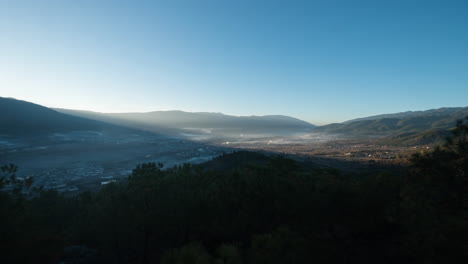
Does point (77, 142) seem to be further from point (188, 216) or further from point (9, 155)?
point (188, 216)

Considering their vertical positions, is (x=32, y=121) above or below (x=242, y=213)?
above

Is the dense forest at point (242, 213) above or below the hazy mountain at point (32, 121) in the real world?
below

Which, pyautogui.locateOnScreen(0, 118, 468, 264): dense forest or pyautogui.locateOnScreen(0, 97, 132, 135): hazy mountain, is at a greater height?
pyautogui.locateOnScreen(0, 97, 132, 135): hazy mountain

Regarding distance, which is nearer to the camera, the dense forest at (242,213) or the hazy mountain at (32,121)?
the dense forest at (242,213)

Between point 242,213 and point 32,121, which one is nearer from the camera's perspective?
point 242,213

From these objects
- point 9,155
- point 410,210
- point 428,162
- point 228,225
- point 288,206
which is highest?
point 428,162

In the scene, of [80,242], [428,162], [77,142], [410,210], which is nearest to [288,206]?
[410,210]

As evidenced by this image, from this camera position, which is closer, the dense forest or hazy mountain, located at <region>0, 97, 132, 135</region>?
the dense forest

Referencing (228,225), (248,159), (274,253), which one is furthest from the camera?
(248,159)
